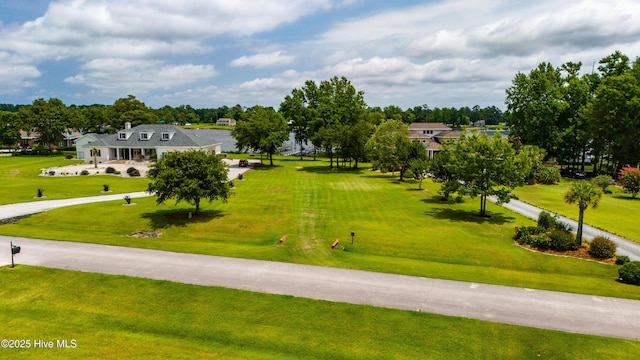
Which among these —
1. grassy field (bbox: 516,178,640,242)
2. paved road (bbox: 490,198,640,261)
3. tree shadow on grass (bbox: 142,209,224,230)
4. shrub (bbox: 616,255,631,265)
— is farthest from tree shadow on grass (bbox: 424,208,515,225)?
tree shadow on grass (bbox: 142,209,224,230)

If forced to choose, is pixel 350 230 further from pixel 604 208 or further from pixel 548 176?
pixel 548 176

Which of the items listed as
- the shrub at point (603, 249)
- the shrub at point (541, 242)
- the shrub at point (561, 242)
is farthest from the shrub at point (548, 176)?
the shrub at point (603, 249)

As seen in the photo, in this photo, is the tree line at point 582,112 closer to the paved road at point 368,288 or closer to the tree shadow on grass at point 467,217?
the tree shadow on grass at point 467,217

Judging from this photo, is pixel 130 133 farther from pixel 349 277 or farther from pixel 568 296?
pixel 568 296

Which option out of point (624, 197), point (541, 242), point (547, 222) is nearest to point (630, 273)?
point (541, 242)

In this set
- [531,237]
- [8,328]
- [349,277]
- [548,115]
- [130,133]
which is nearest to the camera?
[8,328]

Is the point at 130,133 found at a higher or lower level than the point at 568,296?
higher

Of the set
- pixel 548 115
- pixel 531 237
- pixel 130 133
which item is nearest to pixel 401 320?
pixel 531 237
